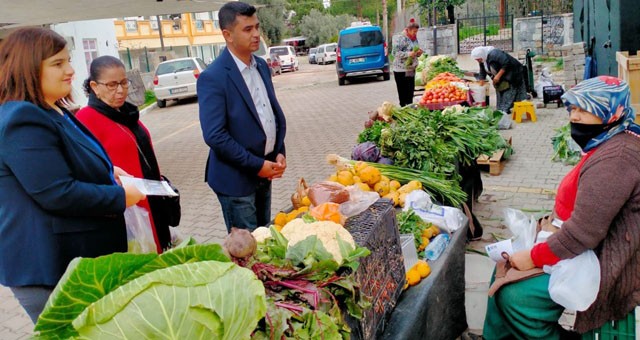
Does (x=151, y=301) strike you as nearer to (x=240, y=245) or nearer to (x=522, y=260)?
(x=240, y=245)

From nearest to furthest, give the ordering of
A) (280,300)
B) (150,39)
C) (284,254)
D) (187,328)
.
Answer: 1. (187,328)
2. (280,300)
3. (284,254)
4. (150,39)

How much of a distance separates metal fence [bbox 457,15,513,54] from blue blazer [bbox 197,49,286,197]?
15.8m

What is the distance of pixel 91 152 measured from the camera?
90.4 inches

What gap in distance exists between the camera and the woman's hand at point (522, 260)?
2.64 metres

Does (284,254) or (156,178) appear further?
(156,178)

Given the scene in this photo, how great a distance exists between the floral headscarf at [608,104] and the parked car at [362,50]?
17769 millimetres

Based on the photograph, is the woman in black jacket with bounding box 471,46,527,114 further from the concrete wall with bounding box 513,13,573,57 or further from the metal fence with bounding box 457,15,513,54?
the metal fence with bounding box 457,15,513,54

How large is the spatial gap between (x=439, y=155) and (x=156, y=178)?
2.37 m

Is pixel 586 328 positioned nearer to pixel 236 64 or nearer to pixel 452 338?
pixel 452 338

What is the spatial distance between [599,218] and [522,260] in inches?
18.8

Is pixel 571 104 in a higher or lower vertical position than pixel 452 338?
higher

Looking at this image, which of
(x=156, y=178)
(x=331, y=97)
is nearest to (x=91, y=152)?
(x=156, y=178)

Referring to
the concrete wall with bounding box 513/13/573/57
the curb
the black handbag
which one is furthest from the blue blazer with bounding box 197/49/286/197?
the curb

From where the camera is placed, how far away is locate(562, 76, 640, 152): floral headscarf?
2410 millimetres
